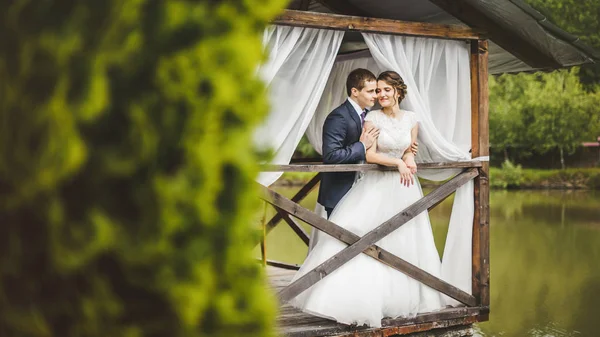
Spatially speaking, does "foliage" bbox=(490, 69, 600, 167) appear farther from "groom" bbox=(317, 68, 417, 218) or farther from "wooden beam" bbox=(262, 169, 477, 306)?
"groom" bbox=(317, 68, 417, 218)

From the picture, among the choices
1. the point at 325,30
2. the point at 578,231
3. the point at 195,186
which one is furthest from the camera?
the point at 578,231

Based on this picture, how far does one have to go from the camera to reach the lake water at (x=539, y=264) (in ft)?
30.5

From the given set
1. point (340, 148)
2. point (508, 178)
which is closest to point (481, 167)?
point (340, 148)

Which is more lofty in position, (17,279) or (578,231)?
(17,279)

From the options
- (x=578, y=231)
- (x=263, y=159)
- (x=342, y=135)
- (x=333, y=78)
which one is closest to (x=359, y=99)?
(x=342, y=135)

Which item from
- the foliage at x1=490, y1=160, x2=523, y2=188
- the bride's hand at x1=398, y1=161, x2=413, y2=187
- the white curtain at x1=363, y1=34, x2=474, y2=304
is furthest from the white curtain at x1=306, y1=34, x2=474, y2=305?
the foliage at x1=490, y1=160, x2=523, y2=188

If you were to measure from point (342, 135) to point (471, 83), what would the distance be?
1.40m

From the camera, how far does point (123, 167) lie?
1875 millimetres

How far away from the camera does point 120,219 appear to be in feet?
6.35

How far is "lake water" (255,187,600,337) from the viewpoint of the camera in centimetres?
930

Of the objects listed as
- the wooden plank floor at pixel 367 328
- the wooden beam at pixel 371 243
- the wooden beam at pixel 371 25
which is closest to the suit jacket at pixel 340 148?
the wooden beam at pixel 371 243

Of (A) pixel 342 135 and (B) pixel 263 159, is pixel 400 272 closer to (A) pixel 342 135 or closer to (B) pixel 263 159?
(A) pixel 342 135

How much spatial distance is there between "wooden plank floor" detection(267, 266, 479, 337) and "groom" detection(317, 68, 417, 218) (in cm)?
105

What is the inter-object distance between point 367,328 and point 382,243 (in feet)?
2.42
